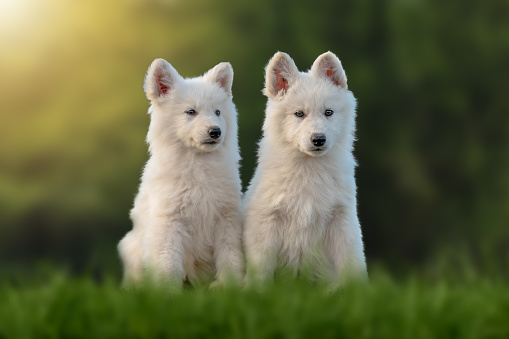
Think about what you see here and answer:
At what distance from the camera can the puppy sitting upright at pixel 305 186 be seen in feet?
16.4

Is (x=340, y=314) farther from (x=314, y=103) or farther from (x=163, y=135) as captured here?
(x=163, y=135)

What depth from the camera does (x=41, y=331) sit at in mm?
3404

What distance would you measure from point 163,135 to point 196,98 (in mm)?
383

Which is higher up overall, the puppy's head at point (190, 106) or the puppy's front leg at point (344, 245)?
the puppy's head at point (190, 106)

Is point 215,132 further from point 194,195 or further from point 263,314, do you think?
point 263,314

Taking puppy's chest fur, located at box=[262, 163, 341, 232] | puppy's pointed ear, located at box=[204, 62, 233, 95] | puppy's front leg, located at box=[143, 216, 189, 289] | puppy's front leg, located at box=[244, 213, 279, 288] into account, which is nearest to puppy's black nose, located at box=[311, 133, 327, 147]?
puppy's chest fur, located at box=[262, 163, 341, 232]

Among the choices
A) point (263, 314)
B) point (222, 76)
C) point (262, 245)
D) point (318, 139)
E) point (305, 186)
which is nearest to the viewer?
point (263, 314)

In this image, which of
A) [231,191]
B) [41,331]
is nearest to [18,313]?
[41,331]

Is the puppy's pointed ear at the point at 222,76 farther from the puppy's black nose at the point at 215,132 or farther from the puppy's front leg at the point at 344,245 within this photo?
the puppy's front leg at the point at 344,245

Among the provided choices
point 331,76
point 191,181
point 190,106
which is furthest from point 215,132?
point 331,76

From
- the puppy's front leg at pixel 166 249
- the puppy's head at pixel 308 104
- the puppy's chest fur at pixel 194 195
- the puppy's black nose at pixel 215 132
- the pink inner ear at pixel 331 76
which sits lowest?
the puppy's front leg at pixel 166 249

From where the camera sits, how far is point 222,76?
17.6 feet

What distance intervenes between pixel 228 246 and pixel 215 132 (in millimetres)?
825

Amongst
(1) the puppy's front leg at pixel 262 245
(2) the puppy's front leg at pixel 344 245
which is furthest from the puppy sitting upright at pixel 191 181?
(2) the puppy's front leg at pixel 344 245
